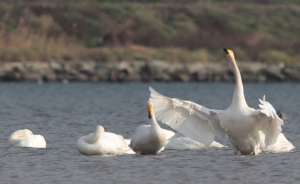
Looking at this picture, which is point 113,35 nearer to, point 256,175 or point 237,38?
point 237,38

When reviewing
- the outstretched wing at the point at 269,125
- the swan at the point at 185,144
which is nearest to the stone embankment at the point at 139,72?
the swan at the point at 185,144

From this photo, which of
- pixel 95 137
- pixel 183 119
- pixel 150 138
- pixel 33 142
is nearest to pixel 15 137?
pixel 33 142

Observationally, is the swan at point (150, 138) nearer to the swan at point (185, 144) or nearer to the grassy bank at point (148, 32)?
the swan at point (185, 144)

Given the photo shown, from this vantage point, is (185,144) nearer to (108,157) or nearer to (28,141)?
(108,157)

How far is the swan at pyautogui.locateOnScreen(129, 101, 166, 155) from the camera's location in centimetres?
1031

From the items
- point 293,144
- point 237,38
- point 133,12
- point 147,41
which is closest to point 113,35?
point 147,41

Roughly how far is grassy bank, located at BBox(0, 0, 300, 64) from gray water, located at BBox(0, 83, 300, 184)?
1202 cm

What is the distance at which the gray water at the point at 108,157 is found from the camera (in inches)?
341

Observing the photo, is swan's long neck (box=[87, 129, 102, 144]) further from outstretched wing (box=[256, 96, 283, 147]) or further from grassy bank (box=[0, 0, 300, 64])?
grassy bank (box=[0, 0, 300, 64])

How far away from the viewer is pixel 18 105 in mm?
20469

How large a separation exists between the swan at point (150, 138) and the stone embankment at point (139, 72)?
23.3 meters

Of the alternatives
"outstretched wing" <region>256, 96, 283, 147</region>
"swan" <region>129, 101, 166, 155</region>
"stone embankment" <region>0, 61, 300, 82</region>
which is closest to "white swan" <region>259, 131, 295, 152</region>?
"outstretched wing" <region>256, 96, 283, 147</region>

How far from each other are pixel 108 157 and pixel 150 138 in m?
0.84

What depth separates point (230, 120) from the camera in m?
10.0
